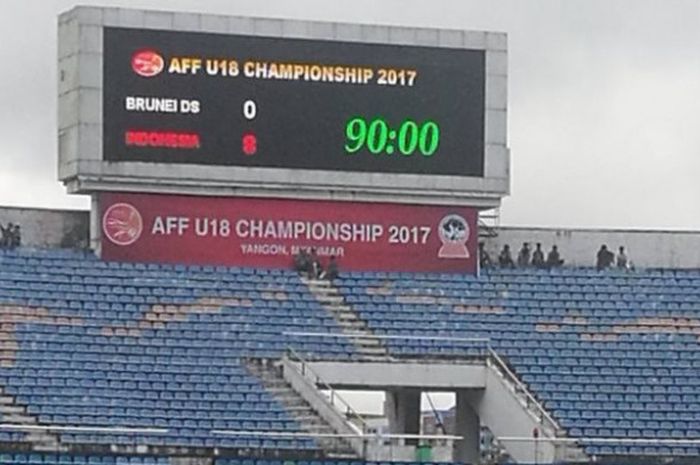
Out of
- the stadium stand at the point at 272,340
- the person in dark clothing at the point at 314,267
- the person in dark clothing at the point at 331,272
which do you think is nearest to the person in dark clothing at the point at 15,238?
the stadium stand at the point at 272,340

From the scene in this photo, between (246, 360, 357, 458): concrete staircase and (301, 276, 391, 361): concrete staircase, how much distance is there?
2.03 metres

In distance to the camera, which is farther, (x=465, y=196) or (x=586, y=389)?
(x=465, y=196)

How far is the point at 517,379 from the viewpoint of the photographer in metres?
49.3

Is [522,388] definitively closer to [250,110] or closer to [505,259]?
[505,259]

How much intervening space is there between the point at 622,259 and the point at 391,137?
583 centimetres

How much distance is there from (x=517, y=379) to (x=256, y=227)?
6059mm

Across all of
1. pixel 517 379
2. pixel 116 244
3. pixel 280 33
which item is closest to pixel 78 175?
pixel 116 244

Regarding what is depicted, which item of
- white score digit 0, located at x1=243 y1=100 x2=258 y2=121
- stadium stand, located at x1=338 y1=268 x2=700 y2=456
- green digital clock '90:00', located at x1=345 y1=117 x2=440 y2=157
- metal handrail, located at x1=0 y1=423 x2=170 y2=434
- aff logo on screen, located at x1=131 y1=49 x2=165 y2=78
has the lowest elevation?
metal handrail, located at x1=0 y1=423 x2=170 y2=434

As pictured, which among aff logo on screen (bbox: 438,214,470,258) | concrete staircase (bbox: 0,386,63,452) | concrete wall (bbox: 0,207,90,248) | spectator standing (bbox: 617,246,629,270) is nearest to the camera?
concrete staircase (bbox: 0,386,63,452)

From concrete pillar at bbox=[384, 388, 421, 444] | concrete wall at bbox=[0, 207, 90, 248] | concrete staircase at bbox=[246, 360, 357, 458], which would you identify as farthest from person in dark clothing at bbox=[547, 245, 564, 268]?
concrete wall at bbox=[0, 207, 90, 248]

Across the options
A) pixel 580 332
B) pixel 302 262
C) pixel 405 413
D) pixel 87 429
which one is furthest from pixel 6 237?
pixel 580 332

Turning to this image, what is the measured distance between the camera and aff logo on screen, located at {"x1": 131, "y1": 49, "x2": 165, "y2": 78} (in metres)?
50.7

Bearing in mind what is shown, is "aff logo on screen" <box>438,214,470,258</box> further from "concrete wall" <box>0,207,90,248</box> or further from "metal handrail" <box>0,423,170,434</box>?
"metal handrail" <box>0,423,170,434</box>

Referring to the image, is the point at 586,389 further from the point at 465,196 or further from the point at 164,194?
the point at 164,194
